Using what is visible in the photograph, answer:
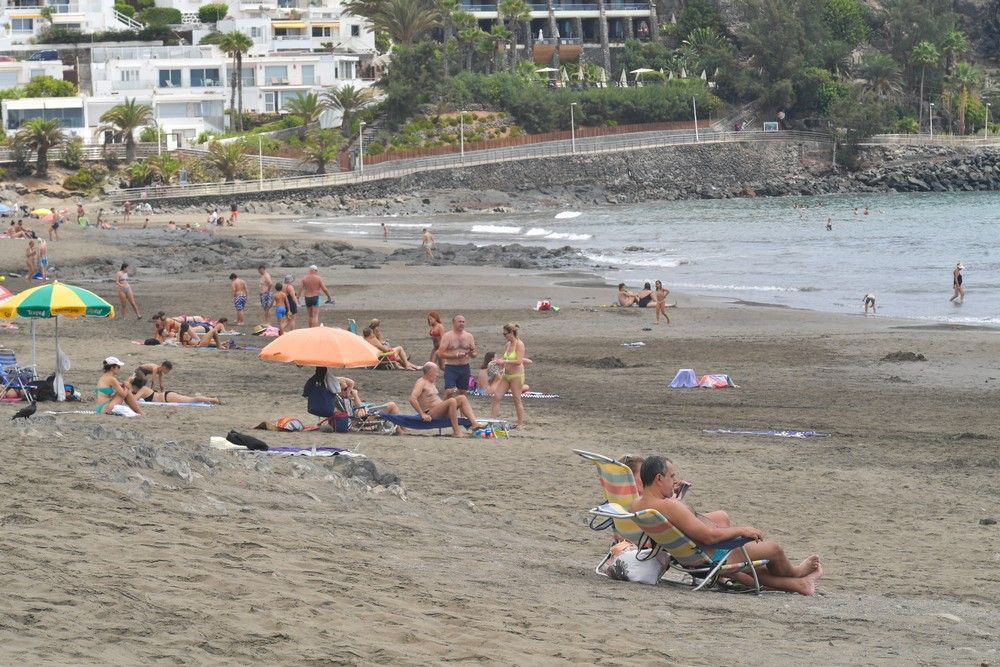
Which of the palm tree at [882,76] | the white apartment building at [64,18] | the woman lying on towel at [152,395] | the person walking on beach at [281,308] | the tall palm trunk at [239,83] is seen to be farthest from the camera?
the palm tree at [882,76]

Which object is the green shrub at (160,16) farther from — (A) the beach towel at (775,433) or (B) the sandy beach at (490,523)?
(A) the beach towel at (775,433)

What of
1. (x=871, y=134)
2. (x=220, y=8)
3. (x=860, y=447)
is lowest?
(x=860, y=447)

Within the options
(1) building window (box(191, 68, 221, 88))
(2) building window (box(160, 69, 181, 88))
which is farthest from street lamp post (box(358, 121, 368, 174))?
(2) building window (box(160, 69, 181, 88))

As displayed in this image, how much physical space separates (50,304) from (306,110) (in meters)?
70.0

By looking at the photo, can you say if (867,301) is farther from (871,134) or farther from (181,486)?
(871,134)

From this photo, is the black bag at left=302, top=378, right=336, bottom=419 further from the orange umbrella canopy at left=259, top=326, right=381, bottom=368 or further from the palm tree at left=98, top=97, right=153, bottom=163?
the palm tree at left=98, top=97, right=153, bottom=163

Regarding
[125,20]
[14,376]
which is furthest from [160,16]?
[14,376]

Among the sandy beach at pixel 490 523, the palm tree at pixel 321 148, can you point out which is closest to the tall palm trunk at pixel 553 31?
the palm tree at pixel 321 148

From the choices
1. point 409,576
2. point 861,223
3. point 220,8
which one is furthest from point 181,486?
point 220,8

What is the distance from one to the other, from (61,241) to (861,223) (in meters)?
34.4

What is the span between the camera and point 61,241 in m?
42.8

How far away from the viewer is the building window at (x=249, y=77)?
86375mm

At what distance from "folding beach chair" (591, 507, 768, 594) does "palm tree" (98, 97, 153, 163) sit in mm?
68182

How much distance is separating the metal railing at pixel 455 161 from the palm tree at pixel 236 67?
32.6ft
